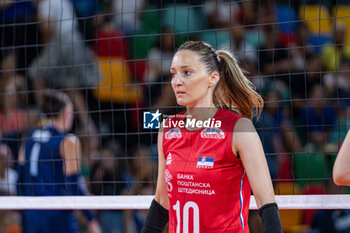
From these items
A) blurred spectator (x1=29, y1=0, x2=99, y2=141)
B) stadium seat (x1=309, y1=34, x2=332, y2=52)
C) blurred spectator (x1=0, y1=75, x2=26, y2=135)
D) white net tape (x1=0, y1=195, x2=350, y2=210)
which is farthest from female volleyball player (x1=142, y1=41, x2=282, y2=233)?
blurred spectator (x1=0, y1=75, x2=26, y2=135)

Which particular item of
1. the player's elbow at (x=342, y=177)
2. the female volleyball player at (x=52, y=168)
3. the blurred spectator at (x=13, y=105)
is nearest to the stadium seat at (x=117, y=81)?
the blurred spectator at (x=13, y=105)

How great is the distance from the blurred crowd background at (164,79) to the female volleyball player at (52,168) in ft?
1.03

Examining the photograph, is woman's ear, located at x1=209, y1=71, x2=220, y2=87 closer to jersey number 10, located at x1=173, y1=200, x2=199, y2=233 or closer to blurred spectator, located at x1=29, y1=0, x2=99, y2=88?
jersey number 10, located at x1=173, y1=200, x2=199, y2=233

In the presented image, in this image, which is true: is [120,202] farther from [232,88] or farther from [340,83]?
[340,83]

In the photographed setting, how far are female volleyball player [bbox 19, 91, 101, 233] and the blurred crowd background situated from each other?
315mm

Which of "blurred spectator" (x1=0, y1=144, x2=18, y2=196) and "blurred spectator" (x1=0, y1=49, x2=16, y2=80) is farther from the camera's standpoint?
"blurred spectator" (x1=0, y1=49, x2=16, y2=80)

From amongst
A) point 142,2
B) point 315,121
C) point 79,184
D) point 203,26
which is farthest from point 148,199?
point 142,2

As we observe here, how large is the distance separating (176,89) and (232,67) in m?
0.36

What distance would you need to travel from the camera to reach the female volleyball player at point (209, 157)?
2.37m

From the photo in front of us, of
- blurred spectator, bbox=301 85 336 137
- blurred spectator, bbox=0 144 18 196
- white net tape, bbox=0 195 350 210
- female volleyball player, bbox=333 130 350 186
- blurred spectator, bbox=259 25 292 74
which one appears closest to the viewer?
female volleyball player, bbox=333 130 350 186

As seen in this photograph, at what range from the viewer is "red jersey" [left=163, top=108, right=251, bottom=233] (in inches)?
95.3

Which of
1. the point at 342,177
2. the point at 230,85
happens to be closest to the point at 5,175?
the point at 230,85

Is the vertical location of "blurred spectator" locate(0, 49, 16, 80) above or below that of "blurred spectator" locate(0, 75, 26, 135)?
above

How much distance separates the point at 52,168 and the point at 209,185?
7.37ft
